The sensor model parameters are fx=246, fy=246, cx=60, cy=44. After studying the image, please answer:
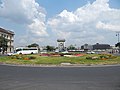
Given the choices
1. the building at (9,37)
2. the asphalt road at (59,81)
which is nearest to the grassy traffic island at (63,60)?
the asphalt road at (59,81)

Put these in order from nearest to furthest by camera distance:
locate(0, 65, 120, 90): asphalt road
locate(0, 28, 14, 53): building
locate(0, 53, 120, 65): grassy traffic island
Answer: locate(0, 65, 120, 90): asphalt road → locate(0, 53, 120, 65): grassy traffic island → locate(0, 28, 14, 53): building

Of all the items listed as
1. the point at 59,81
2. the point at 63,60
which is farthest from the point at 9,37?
the point at 59,81

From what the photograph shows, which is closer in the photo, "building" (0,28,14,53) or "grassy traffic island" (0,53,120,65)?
"grassy traffic island" (0,53,120,65)

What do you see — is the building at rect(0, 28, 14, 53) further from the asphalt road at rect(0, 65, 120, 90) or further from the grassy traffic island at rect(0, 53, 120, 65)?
the asphalt road at rect(0, 65, 120, 90)

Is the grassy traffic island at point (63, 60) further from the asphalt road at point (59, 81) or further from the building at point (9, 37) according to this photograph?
the building at point (9, 37)

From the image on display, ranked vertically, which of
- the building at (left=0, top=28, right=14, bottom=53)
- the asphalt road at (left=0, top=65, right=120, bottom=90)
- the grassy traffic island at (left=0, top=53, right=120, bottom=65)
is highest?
the building at (left=0, top=28, right=14, bottom=53)

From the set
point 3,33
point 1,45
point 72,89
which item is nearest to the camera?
point 72,89

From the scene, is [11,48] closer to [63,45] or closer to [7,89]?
[63,45]

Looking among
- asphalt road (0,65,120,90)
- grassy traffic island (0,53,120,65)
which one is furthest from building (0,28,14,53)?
asphalt road (0,65,120,90)

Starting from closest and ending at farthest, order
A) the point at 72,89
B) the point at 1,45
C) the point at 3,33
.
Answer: the point at 72,89 < the point at 1,45 < the point at 3,33

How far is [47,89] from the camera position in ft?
36.7

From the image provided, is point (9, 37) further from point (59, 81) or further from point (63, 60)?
point (59, 81)

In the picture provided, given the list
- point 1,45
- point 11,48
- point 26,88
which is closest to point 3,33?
point 11,48

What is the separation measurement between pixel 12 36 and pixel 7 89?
471ft
